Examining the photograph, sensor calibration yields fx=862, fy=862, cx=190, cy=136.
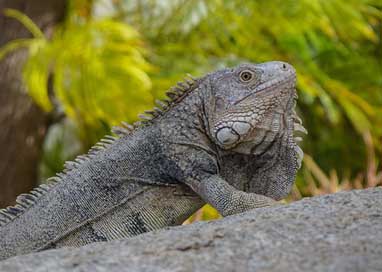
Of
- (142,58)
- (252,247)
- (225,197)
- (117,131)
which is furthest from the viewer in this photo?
(142,58)

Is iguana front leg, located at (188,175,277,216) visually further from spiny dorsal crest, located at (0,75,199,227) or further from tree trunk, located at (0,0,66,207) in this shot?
tree trunk, located at (0,0,66,207)

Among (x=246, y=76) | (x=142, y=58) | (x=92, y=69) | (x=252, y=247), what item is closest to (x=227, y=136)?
(x=246, y=76)

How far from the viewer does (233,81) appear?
392 cm

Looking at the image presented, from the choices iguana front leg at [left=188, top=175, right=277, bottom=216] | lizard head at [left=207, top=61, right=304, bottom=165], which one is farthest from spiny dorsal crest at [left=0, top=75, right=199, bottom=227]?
iguana front leg at [left=188, top=175, right=277, bottom=216]

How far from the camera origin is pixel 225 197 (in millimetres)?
3670

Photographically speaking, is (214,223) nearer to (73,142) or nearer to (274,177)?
(274,177)

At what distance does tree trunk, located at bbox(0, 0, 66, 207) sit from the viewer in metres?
7.38

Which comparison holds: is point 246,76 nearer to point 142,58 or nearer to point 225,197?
point 225,197

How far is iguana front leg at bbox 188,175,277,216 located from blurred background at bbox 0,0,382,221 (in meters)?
2.71

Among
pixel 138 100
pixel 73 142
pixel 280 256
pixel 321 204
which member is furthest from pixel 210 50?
pixel 280 256

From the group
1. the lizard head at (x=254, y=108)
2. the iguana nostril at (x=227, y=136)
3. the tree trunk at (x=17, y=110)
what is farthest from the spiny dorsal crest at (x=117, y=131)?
the tree trunk at (x=17, y=110)

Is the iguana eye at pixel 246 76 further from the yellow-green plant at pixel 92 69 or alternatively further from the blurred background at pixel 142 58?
the yellow-green plant at pixel 92 69

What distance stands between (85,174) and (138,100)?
129 inches

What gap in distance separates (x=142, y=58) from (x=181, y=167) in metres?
3.60
